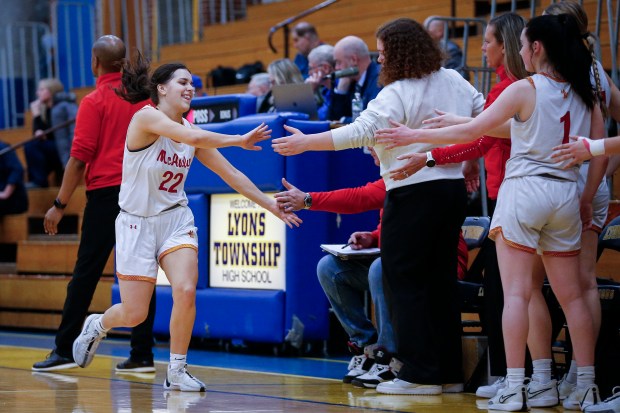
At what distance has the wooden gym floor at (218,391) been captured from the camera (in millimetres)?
4441

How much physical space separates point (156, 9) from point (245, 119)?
24.3ft

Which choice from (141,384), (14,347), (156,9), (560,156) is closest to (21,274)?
(14,347)

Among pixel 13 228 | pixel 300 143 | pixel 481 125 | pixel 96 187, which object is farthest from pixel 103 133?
pixel 13 228

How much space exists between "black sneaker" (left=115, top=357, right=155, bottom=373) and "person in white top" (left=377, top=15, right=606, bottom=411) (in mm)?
2189

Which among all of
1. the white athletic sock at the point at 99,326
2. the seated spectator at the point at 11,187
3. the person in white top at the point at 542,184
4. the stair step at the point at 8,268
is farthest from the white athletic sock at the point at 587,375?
the stair step at the point at 8,268

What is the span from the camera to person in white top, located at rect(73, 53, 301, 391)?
16.4 feet

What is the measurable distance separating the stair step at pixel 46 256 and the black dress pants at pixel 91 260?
2.91 m

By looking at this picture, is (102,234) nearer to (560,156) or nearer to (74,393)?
(74,393)

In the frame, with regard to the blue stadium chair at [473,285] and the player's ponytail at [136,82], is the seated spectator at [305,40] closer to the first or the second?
the player's ponytail at [136,82]

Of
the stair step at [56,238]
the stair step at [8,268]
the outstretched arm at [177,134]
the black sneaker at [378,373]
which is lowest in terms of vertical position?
the black sneaker at [378,373]

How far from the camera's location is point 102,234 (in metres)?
6.00

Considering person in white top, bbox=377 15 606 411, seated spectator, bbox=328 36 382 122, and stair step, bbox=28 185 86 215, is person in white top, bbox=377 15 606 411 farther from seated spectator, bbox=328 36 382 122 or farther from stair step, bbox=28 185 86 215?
stair step, bbox=28 185 86 215

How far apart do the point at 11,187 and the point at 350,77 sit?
143 inches

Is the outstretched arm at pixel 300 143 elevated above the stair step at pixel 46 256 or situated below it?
above
